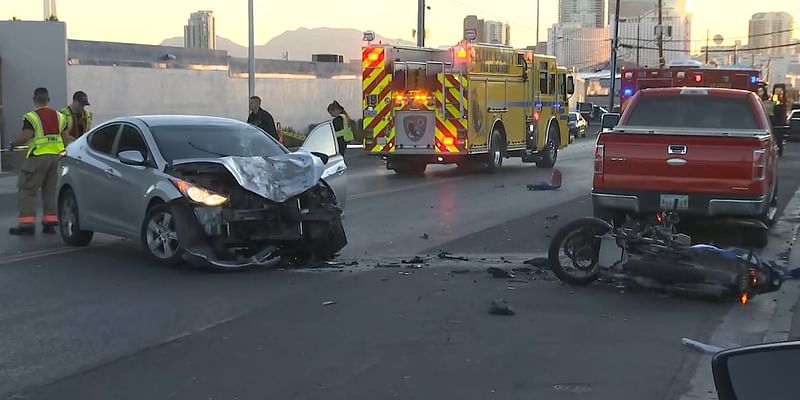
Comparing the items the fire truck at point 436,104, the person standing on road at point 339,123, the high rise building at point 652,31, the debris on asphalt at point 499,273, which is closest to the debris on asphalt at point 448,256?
the debris on asphalt at point 499,273

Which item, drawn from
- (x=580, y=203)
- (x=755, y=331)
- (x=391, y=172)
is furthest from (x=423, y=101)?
(x=755, y=331)

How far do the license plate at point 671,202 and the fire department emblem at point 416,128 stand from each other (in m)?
11.7

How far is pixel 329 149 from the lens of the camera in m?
11.5

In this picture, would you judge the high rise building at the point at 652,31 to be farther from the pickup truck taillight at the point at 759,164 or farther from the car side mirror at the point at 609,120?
the pickup truck taillight at the point at 759,164

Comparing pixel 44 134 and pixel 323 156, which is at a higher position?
pixel 44 134

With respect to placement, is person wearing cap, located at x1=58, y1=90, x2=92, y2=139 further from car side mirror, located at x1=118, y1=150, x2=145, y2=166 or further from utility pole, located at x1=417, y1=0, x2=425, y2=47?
utility pole, located at x1=417, y1=0, x2=425, y2=47

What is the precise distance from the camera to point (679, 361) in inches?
245

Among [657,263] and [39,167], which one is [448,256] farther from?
[39,167]

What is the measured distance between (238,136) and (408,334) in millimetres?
4293

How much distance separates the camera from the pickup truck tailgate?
10.3 metres

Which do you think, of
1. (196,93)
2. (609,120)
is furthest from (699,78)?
(196,93)

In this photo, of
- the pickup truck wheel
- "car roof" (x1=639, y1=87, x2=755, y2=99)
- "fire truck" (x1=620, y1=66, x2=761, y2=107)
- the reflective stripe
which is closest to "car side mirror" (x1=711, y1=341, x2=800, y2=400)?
"car roof" (x1=639, y1=87, x2=755, y2=99)

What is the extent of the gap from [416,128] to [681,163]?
11.9m

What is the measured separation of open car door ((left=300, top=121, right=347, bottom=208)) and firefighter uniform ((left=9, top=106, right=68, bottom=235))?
10.9 ft
